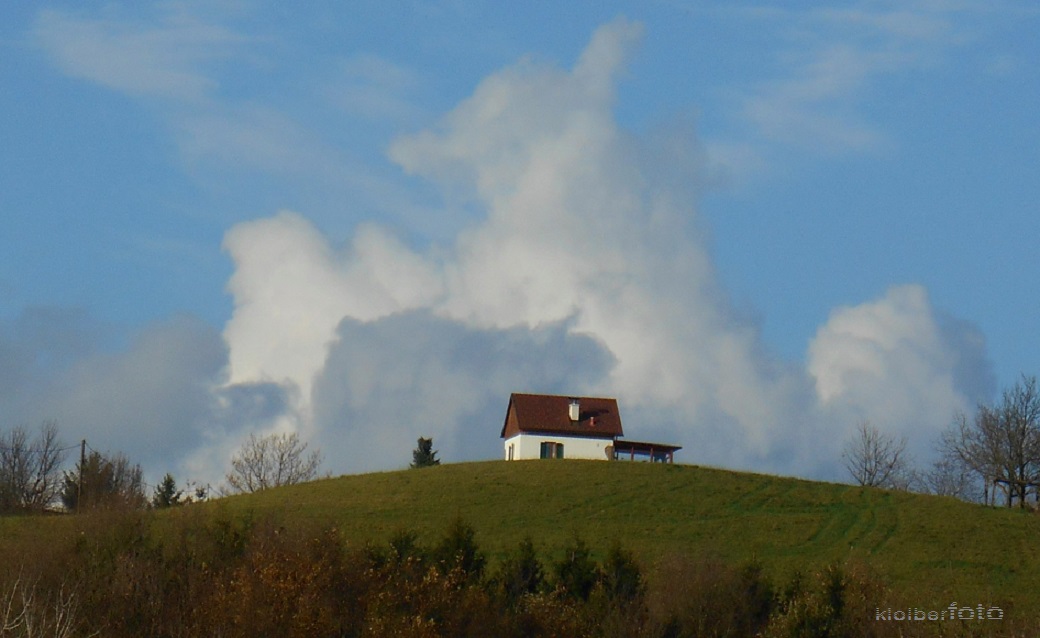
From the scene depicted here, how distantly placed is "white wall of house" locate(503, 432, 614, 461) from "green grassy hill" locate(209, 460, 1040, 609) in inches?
454

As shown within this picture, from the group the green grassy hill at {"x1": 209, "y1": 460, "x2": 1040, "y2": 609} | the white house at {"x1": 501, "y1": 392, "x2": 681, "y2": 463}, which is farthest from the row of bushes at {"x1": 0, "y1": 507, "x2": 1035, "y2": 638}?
the white house at {"x1": 501, "y1": 392, "x2": 681, "y2": 463}

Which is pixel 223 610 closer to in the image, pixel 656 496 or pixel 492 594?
pixel 492 594

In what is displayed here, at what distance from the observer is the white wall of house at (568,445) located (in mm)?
89125

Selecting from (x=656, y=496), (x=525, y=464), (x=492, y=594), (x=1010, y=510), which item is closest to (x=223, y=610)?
(x=492, y=594)

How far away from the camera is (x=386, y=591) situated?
106 feet

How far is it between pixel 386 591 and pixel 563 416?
5981 cm

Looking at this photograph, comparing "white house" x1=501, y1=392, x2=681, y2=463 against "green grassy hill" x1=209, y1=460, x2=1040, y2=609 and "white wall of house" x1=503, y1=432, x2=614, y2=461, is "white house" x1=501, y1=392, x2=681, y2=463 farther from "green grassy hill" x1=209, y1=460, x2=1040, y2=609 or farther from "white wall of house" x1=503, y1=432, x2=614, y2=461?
"green grassy hill" x1=209, y1=460, x2=1040, y2=609

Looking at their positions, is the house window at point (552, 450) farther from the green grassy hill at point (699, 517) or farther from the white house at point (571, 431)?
the green grassy hill at point (699, 517)

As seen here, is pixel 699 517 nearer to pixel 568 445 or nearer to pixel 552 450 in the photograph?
pixel 568 445

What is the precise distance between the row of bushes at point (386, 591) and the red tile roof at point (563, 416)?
148 feet

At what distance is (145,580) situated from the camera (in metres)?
34.9

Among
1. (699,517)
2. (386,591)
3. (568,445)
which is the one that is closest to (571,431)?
(568,445)

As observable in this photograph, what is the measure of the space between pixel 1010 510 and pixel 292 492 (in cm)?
4076

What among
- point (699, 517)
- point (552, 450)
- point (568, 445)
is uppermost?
point (568, 445)
